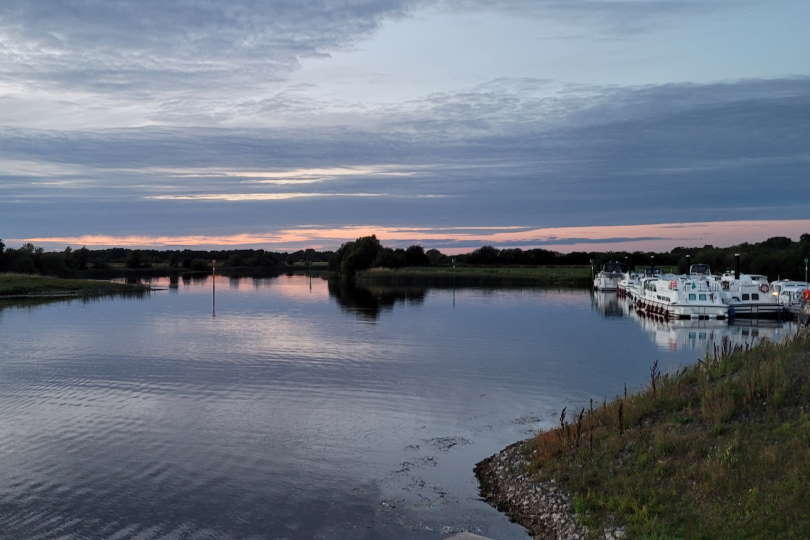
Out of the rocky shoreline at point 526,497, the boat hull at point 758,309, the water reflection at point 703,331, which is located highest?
the boat hull at point 758,309

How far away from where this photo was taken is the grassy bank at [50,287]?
102m

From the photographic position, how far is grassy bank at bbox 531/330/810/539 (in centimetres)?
1216

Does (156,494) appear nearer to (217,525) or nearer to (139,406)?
(217,525)

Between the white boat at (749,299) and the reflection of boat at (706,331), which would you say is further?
the white boat at (749,299)

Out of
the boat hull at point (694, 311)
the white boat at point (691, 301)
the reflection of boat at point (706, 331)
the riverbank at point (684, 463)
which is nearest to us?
the riverbank at point (684, 463)

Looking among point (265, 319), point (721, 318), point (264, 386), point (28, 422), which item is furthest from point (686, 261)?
point (28, 422)

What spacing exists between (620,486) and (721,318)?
5913 cm

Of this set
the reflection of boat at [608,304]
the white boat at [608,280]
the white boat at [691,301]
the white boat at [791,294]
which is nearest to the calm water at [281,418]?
the white boat at [691,301]

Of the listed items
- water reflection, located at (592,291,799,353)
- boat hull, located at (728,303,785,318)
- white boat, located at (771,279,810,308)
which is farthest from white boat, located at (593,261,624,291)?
boat hull, located at (728,303,785,318)

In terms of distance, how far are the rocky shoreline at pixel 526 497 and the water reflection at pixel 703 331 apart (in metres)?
30.4

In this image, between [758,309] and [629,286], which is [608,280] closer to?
[629,286]

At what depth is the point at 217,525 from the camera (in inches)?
599

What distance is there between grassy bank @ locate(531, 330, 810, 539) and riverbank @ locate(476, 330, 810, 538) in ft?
0.09

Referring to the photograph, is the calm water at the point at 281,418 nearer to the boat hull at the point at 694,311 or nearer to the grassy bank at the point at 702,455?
the grassy bank at the point at 702,455
